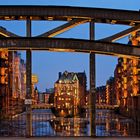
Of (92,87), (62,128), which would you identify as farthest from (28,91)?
(62,128)

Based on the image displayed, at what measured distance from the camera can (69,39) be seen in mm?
22391

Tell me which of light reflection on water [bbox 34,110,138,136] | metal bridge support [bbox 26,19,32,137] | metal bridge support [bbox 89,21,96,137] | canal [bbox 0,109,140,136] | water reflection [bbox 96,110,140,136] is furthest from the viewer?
water reflection [bbox 96,110,140,136]

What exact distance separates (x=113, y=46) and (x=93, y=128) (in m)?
4.34

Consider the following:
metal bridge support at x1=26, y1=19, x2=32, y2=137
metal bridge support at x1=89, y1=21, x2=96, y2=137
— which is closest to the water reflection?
metal bridge support at x1=89, y1=21, x2=96, y2=137

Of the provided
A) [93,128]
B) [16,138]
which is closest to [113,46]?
[93,128]

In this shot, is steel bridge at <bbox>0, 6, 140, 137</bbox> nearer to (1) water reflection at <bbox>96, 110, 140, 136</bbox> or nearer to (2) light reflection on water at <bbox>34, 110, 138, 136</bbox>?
(1) water reflection at <bbox>96, 110, 140, 136</bbox>

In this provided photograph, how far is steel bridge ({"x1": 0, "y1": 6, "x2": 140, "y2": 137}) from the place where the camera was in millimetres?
22156

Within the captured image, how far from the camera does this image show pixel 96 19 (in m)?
22.6

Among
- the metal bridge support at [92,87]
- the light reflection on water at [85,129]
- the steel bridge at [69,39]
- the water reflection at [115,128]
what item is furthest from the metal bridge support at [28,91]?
the light reflection on water at [85,129]

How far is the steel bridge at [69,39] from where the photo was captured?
72.7ft

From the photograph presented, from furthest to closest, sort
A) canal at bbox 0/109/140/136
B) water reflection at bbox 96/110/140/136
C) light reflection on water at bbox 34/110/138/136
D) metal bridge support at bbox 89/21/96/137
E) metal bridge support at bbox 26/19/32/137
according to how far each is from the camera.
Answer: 1. water reflection at bbox 96/110/140/136
2. light reflection on water at bbox 34/110/138/136
3. canal at bbox 0/109/140/136
4. metal bridge support at bbox 89/21/96/137
5. metal bridge support at bbox 26/19/32/137

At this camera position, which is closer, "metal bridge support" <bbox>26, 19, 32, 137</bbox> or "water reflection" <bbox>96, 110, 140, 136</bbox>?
"metal bridge support" <bbox>26, 19, 32, 137</bbox>

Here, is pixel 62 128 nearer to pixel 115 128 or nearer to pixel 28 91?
pixel 115 128

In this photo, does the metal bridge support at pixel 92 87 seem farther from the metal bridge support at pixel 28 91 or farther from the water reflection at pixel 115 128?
the water reflection at pixel 115 128
